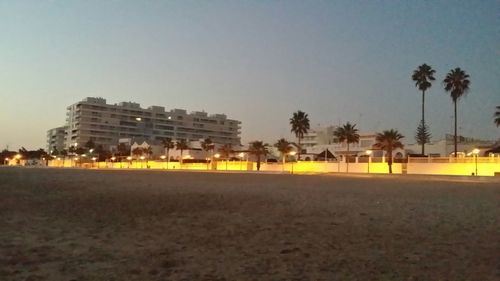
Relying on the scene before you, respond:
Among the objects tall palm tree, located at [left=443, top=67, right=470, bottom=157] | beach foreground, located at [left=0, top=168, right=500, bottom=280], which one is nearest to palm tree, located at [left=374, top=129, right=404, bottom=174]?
tall palm tree, located at [left=443, top=67, right=470, bottom=157]

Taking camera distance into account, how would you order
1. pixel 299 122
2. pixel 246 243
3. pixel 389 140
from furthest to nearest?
pixel 299 122 < pixel 389 140 < pixel 246 243

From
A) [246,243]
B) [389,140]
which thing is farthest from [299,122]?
[246,243]

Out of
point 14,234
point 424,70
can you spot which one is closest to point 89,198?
point 14,234

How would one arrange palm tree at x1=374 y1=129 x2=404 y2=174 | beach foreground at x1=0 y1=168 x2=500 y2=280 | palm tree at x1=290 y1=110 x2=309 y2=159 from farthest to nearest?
1. palm tree at x1=290 y1=110 x2=309 y2=159
2. palm tree at x1=374 y1=129 x2=404 y2=174
3. beach foreground at x1=0 y1=168 x2=500 y2=280

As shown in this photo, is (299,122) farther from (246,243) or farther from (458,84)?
(246,243)

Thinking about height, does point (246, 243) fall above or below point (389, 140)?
below

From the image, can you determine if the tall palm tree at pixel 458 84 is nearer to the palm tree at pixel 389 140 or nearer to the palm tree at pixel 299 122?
the palm tree at pixel 389 140

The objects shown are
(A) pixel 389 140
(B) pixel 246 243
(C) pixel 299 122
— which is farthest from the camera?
(C) pixel 299 122

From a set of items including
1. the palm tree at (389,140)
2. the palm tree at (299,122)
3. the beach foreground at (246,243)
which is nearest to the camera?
the beach foreground at (246,243)

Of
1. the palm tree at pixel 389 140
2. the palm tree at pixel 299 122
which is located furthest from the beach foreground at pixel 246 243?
the palm tree at pixel 299 122

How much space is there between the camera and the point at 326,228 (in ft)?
38.8

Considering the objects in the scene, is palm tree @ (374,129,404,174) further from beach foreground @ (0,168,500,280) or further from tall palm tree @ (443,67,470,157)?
beach foreground @ (0,168,500,280)

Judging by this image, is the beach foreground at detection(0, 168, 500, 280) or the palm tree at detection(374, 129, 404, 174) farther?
the palm tree at detection(374, 129, 404, 174)

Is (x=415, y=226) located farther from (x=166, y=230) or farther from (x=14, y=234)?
(x=14, y=234)
